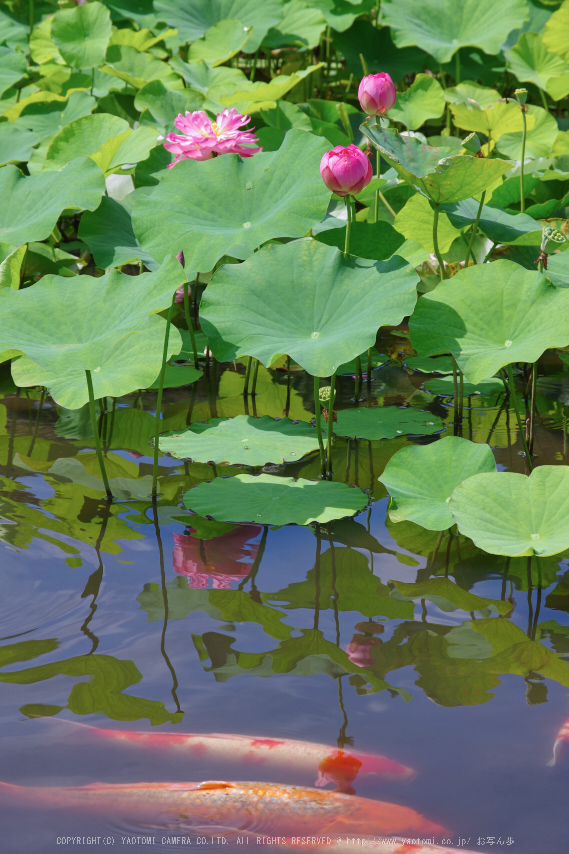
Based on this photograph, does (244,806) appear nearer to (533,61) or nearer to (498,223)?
(498,223)

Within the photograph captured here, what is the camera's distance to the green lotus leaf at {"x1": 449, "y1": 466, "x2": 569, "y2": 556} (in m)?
1.21

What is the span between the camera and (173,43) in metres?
3.53

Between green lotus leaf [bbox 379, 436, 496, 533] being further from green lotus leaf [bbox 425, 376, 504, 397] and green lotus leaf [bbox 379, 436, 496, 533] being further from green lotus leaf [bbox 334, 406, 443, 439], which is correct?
green lotus leaf [bbox 425, 376, 504, 397]

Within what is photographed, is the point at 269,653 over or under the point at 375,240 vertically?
under

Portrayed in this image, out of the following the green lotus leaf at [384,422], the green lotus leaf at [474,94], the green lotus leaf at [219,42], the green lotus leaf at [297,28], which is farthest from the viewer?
the green lotus leaf at [297,28]

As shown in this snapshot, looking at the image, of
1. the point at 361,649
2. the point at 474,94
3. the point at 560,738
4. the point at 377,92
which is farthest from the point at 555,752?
the point at 474,94

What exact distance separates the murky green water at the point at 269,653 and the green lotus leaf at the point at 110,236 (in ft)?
2.40

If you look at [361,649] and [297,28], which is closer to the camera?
[361,649]

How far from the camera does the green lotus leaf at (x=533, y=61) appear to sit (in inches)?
130

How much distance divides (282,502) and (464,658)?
476mm

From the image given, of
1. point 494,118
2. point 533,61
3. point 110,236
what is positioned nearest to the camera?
point 110,236

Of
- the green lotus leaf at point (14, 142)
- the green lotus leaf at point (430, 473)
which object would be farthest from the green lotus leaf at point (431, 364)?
the green lotus leaf at point (14, 142)

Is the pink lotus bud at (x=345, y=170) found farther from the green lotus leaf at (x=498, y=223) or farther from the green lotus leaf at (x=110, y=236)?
the green lotus leaf at (x=110, y=236)

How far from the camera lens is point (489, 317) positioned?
5.14 ft
